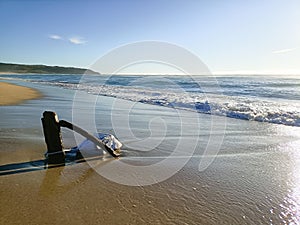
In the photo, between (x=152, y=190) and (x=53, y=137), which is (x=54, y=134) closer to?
(x=53, y=137)

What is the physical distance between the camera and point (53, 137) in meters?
3.97

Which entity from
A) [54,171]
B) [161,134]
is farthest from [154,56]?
[54,171]

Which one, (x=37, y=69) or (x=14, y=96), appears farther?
(x=37, y=69)

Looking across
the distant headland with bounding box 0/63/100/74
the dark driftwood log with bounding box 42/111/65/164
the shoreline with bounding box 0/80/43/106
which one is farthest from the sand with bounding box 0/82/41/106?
the distant headland with bounding box 0/63/100/74

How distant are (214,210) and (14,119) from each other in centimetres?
635

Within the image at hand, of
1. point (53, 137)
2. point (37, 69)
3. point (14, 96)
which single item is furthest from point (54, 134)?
point (37, 69)

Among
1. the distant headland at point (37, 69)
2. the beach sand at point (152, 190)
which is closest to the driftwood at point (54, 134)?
the beach sand at point (152, 190)

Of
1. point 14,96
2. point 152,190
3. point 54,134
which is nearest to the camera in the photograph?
point 152,190

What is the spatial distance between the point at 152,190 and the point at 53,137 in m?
1.83

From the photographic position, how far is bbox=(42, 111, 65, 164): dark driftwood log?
387 cm

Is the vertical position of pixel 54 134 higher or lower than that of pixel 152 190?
higher

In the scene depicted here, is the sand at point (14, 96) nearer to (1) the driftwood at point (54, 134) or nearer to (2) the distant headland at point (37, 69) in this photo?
(1) the driftwood at point (54, 134)

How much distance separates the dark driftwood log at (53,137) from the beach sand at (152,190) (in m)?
0.25

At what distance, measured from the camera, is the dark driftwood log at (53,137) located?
387cm
